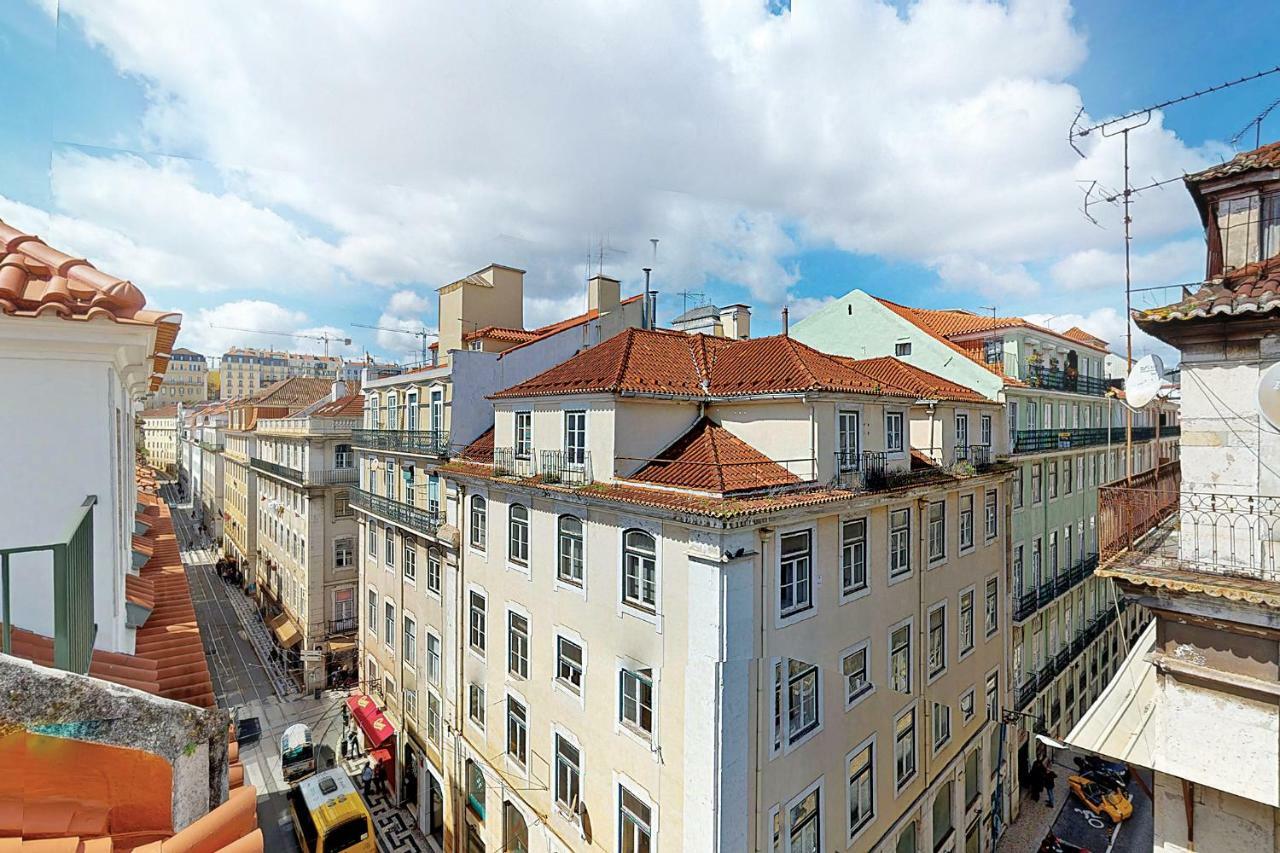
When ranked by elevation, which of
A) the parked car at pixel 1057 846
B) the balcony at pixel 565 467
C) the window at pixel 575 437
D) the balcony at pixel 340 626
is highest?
the window at pixel 575 437

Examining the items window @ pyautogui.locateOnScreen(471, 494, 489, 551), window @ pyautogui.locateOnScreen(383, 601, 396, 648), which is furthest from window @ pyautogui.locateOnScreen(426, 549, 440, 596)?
window @ pyautogui.locateOnScreen(383, 601, 396, 648)

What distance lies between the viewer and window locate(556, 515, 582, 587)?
9.30m

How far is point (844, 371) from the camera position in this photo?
34.3ft

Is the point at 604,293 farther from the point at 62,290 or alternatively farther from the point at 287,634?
the point at 287,634

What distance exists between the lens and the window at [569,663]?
30.5 ft

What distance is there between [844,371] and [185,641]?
987 centimetres

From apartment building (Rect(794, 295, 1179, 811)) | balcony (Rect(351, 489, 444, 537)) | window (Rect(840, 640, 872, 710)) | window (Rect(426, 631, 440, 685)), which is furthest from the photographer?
apartment building (Rect(794, 295, 1179, 811))

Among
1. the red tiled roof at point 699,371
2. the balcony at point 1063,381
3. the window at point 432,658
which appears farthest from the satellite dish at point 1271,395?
the window at point 432,658

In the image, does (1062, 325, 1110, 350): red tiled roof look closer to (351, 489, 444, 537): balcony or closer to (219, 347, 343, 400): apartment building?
(351, 489, 444, 537): balcony

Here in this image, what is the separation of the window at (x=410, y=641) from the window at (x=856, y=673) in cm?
1068

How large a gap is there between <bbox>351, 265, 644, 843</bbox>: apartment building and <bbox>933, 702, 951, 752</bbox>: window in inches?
409

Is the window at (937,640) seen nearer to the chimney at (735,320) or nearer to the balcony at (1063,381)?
the balcony at (1063,381)

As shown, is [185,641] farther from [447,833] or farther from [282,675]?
[282,675]

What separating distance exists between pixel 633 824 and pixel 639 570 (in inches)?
152
